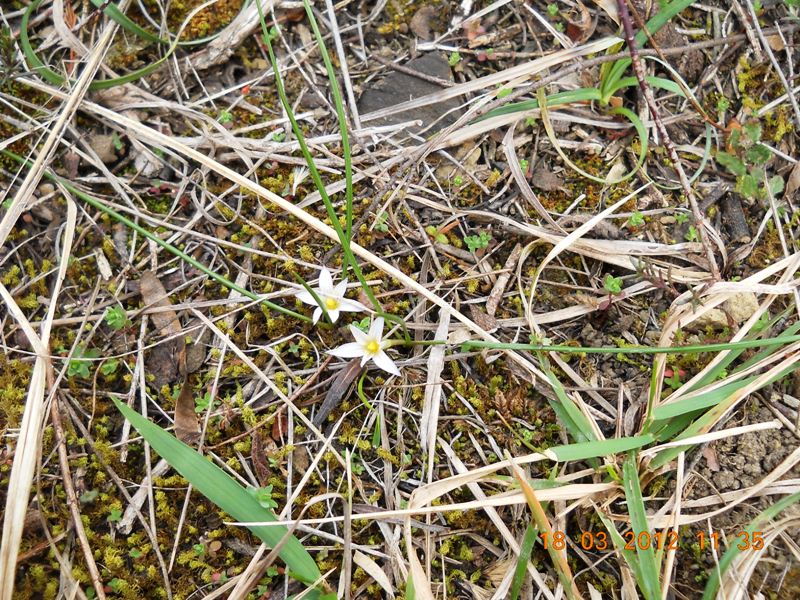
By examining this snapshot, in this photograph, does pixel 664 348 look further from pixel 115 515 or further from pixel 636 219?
pixel 115 515

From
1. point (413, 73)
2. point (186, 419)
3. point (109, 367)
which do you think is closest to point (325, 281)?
point (186, 419)

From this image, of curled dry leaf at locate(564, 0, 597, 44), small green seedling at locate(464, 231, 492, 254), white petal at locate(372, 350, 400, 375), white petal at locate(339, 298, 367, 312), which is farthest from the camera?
curled dry leaf at locate(564, 0, 597, 44)

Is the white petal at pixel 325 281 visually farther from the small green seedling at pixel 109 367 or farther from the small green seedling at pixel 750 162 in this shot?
the small green seedling at pixel 750 162

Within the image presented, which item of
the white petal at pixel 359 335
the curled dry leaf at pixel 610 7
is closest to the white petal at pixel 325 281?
the white petal at pixel 359 335

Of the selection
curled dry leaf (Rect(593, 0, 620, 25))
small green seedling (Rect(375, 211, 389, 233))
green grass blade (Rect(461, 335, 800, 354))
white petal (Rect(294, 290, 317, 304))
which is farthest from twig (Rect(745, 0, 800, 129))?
white petal (Rect(294, 290, 317, 304))

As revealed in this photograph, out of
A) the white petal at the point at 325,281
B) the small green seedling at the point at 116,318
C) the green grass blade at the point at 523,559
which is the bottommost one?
the green grass blade at the point at 523,559

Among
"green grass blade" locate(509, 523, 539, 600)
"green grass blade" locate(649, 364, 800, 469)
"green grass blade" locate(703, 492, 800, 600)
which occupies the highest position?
"green grass blade" locate(649, 364, 800, 469)

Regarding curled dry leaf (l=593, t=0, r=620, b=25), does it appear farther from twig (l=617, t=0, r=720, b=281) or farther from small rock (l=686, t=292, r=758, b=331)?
small rock (l=686, t=292, r=758, b=331)
